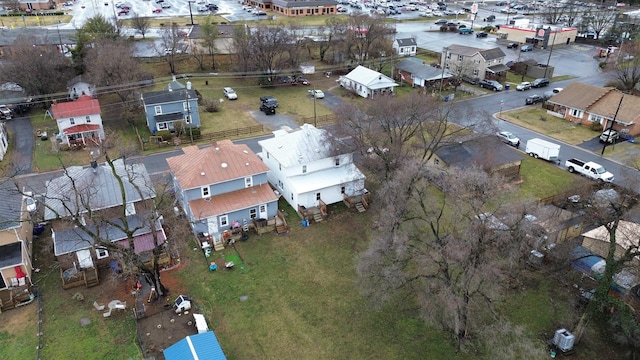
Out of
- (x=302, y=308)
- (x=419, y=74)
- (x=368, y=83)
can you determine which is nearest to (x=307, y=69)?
(x=368, y=83)

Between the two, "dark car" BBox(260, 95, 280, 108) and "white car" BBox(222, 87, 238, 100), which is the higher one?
"dark car" BBox(260, 95, 280, 108)

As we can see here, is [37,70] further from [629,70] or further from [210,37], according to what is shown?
[629,70]

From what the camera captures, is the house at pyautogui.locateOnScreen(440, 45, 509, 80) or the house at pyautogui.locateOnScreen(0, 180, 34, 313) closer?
the house at pyautogui.locateOnScreen(0, 180, 34, 313)

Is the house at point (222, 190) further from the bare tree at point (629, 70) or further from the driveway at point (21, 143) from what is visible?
the bare tree at point (629, 70)

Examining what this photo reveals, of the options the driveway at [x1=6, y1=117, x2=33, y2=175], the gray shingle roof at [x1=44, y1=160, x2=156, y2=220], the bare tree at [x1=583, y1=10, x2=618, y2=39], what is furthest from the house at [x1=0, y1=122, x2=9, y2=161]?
the bare tree at [x1=583, y1=10, x2=618, y2=39]

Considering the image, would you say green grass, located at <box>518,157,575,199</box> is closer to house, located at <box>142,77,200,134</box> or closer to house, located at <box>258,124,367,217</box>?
house, located at <box>258,124,367,217</box>

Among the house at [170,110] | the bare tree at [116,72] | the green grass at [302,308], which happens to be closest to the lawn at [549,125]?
the green grass at [302,308]

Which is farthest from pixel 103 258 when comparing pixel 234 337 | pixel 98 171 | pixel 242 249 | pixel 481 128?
pixel 481 128
